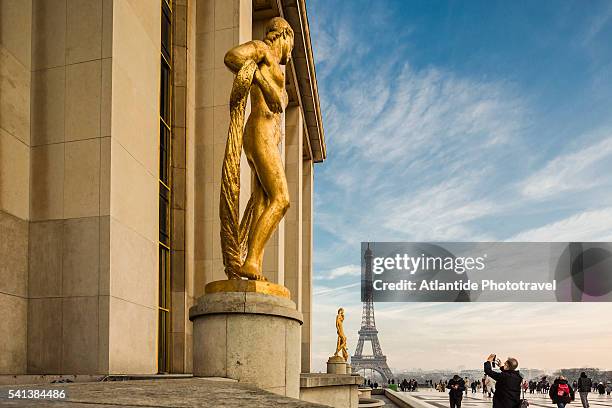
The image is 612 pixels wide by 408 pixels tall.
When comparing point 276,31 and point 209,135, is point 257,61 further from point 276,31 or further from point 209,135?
point 209,135

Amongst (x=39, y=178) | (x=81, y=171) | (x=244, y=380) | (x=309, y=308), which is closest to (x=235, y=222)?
(x=244, y=380)

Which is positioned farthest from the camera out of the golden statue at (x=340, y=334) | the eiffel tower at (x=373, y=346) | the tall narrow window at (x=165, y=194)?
the eiffel tower at (x=373, y=346)

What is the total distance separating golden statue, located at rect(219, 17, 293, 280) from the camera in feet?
25.0

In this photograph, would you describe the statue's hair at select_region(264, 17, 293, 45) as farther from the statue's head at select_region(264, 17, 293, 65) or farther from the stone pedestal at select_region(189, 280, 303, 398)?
the stone pedestal at select_region(189, 280, 303, 398)

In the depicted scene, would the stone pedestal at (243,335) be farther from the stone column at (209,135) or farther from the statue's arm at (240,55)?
the stone column at (209,135)

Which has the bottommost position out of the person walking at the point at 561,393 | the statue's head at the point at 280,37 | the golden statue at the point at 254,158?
the person walking at the point at 561,393

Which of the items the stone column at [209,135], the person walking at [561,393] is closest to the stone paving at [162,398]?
the stone column at [209,135]

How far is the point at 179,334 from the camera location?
1495 cm

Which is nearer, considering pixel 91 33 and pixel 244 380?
pixel 244 380

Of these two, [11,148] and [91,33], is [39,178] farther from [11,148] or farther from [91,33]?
[91,33]

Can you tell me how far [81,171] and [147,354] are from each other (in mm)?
3598

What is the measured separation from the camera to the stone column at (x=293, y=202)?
30.0 meters

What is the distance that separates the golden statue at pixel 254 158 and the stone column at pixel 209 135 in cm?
701

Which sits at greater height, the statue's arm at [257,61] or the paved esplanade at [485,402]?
the statue's arm at [257,61]
